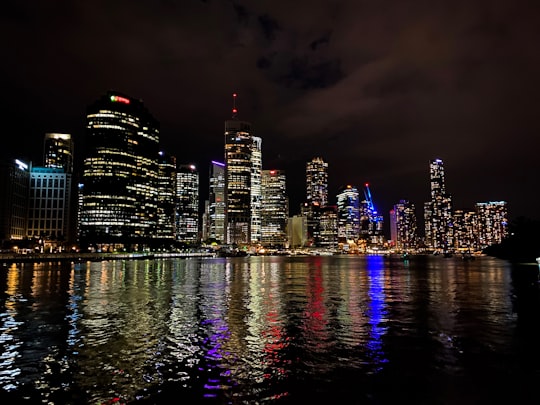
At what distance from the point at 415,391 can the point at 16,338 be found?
22521mm

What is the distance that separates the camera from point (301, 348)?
23172 mm

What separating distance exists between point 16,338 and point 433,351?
23.8m

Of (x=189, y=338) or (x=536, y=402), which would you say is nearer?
(x=536, y=402)

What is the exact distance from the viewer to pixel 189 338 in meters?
25.6

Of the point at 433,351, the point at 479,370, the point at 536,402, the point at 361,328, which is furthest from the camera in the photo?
the point at 361,328

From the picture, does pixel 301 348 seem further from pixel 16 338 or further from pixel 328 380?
pixel 16 338

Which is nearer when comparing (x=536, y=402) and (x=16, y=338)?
(x=536, y=402)

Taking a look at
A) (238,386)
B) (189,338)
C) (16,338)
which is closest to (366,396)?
(238,386)

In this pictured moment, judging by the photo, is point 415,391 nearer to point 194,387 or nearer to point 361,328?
point 194,387

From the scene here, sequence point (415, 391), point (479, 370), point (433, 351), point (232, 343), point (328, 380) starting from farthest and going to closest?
point (232, 343) < point (433, 351) < point (479, 370) < point (328, 380) < point (415, 391)

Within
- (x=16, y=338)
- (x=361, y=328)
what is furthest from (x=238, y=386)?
(x=16, y=338)

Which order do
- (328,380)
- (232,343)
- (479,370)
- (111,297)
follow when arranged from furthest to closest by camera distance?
(111,297) → (232,343) → (479,370) → (328,380)

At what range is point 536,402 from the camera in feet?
50.5

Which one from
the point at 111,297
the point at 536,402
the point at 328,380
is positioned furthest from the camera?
the point at 111,297
